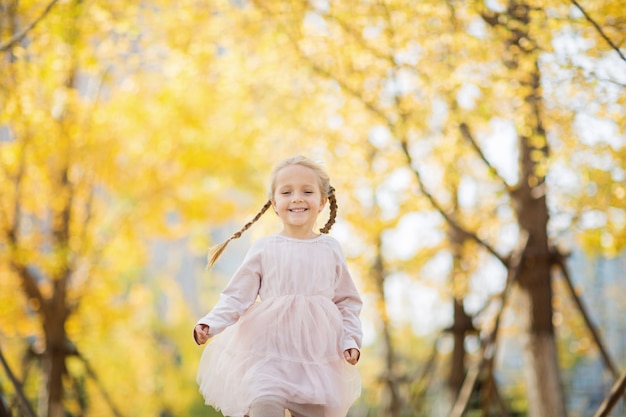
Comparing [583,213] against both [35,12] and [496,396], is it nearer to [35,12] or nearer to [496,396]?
[496,396]

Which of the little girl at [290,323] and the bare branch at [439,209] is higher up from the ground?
the bare branch at [439,209]

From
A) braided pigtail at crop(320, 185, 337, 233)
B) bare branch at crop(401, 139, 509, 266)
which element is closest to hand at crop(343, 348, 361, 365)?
braided pigtail at crop(320, 185, 337, 233)

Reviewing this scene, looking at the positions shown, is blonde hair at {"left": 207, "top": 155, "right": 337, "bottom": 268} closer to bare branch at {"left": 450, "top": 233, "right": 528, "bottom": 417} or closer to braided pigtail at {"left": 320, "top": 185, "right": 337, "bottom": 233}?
braided pigtail at {"left": 320, "top": 185, "right": 337, "bottom": 233}

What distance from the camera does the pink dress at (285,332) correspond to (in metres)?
3.84

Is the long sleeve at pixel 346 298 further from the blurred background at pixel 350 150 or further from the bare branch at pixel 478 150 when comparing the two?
the bare branch at pixel 478 150

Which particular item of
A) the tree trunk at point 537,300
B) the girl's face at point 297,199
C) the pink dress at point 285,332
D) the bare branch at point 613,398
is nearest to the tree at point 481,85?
the tree trunk at point 537,300

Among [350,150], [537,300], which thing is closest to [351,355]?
[537,300]

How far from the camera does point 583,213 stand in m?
8.64

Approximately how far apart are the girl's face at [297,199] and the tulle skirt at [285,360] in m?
0.31

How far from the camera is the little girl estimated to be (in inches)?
150

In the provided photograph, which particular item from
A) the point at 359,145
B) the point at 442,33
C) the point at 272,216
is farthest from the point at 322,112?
the point at 442,33

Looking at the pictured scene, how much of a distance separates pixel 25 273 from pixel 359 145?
394cm

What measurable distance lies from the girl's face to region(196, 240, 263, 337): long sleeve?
0.61 ft

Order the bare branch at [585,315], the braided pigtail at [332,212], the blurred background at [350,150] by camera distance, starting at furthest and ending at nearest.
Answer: the bare branch at [585,315] → the blurred background at [350,150] → the braided pigtail at [332,212]
